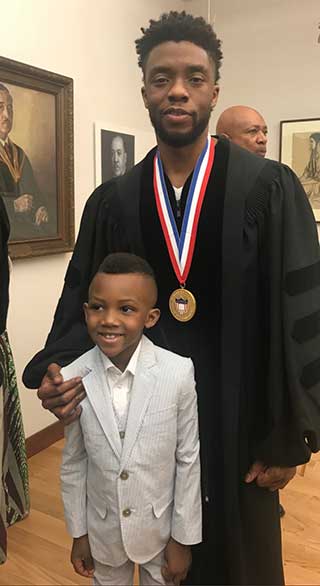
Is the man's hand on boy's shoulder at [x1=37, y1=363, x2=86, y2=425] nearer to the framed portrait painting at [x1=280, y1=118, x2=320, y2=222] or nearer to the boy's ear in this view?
the boy's ear

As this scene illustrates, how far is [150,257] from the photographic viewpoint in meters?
1.45

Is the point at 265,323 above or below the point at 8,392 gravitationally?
above

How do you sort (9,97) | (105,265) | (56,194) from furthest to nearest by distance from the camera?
(56,194) < (9,97) < (105,265)

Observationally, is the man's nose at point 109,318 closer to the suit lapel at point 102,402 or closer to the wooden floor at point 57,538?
the suit lapel at point 102,402

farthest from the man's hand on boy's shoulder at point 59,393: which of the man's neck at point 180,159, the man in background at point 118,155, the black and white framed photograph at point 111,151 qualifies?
the man in background at point 118,155

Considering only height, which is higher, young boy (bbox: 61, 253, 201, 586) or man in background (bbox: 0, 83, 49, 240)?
man in background (bbox: 0, 83, 49, 240)

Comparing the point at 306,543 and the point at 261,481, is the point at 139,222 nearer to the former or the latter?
the point at 261,481

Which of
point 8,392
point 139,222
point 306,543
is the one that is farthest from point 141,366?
point 306,543

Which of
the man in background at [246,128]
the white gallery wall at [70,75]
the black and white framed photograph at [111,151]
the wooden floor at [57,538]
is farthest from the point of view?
the black and white framed photograph at [111,151]

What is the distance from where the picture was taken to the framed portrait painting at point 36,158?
122 inches

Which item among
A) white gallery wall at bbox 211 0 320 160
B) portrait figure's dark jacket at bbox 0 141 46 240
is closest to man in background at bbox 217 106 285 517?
portrait figure's dark jacket at bbox 0 141 46 240

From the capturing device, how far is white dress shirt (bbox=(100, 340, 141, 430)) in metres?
1.30

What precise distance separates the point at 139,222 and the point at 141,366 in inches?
15.9

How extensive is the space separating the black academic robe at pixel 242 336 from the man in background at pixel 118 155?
2.76 metres
